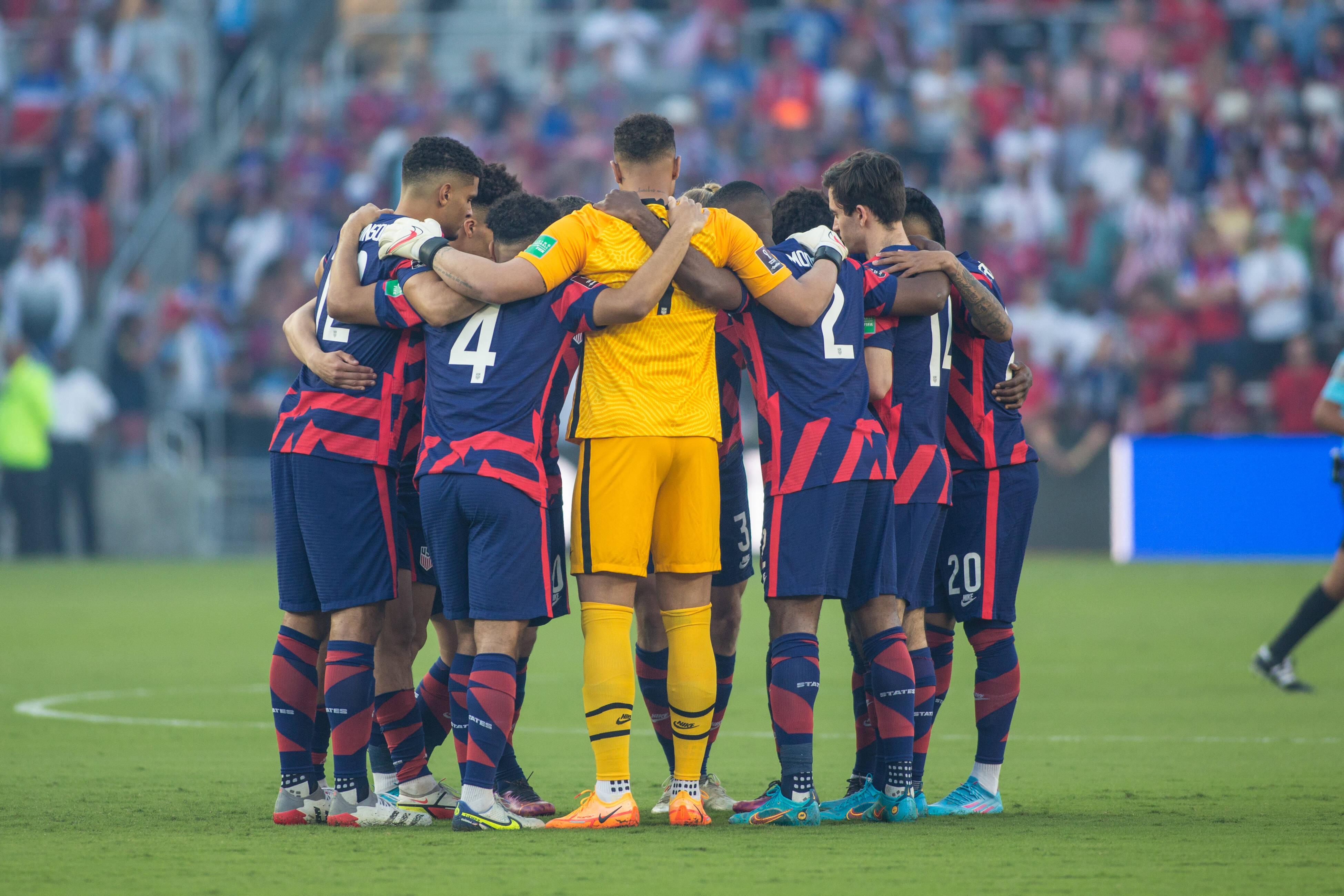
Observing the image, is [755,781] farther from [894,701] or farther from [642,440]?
[642,440]

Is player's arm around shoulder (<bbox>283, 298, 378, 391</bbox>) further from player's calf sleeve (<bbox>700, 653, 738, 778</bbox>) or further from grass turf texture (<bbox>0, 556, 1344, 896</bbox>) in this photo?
player's calf sleeve (<bbox>700, 653, 738, 778</bbox>)

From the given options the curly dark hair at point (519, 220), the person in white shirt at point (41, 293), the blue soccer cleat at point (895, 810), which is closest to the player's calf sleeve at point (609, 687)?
the blue soccer cleat at point (895, 810)

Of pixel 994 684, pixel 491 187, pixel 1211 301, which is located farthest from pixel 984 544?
pixel 1211 301

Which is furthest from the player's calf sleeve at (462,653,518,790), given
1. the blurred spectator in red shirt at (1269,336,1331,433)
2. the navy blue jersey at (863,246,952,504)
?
the blurred spectator in red shirt at (1269,336,1331,433)

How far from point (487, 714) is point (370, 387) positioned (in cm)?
127

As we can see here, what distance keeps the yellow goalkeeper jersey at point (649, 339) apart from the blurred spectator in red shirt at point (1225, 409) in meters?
13.7

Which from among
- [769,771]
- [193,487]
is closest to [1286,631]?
[769,771]

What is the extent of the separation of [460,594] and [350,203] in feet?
57.9

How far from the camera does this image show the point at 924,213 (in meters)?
6.58

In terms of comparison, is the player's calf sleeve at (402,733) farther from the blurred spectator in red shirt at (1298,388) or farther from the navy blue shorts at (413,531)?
the blurred spectator in red shirt at (1298,388)

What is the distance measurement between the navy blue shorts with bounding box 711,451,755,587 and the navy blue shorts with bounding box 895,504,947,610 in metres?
0.64

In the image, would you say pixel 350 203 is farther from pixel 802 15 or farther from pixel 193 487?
pixel 802 15

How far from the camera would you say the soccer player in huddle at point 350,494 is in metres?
5.87

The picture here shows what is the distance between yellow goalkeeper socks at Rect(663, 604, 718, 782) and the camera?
19.1 ft
